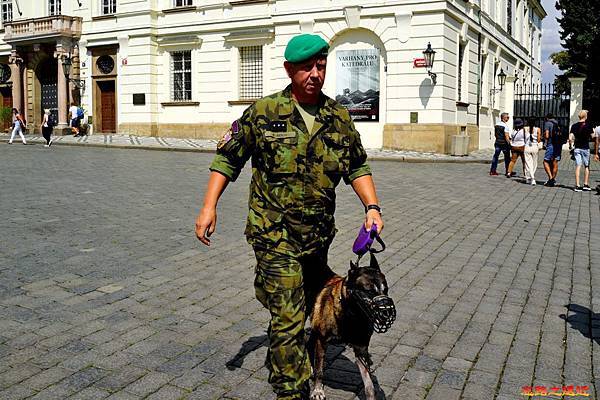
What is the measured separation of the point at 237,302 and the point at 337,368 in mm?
1548

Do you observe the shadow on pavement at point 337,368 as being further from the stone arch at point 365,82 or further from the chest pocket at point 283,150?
the stone arch at point 365,82

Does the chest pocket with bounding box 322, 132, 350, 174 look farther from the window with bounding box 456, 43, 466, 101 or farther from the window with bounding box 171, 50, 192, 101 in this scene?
the window with bounding box 171, 50, 192, 101

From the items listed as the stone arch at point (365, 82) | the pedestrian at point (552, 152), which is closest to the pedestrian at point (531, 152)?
the pedestrian at point (552, 152)

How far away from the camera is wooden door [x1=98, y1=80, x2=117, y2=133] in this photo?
3162 cm

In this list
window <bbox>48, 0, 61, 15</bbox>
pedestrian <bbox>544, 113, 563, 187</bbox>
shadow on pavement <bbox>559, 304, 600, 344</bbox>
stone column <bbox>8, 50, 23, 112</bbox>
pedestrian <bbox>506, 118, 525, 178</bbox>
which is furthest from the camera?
stone column <bbox>8, 50, 23, 112</bbox>

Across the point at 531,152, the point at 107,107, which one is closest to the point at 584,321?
the point at 531,152

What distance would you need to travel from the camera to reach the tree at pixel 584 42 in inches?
1534

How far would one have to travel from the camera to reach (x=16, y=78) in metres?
34.4

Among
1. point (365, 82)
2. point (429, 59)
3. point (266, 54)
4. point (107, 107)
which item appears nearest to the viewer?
point (429, 59)

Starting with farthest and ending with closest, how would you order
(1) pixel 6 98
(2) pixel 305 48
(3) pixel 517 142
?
(1) pixel 6 98
(3) pixel 517 142
(2) pixel 305 48

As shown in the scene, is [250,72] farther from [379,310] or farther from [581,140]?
[379,310]

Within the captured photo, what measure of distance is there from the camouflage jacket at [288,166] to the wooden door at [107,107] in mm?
29975

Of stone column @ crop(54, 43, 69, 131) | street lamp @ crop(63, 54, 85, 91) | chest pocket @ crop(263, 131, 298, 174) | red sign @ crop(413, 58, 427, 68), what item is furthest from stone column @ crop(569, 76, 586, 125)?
chest pocket @ crop(263, 131, 298, 174)

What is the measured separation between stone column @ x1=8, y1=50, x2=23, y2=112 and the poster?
18.9 metres
